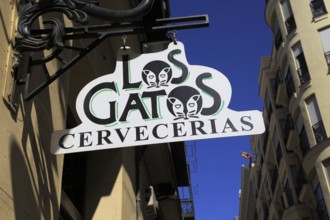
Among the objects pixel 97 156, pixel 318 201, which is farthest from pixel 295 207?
pixel 97 156

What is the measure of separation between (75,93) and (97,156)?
1.34 meters

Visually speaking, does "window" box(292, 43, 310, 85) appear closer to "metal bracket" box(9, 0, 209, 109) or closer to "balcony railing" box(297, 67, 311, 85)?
"balcony railing" box(297, 67, 311, 85)

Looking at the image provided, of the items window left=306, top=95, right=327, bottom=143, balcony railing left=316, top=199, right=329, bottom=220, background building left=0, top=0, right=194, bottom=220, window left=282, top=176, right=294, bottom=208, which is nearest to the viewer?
background building left=0, top=0, right=194, bottom=220

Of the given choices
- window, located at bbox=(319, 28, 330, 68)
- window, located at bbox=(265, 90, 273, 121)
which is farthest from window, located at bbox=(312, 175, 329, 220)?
window, located at bbox=(265, 90, 273, 121)

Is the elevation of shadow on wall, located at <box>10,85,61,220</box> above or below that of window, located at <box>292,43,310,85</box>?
below

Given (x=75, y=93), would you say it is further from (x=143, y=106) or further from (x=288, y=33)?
(x=288, y=33)

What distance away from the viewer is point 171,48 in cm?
452

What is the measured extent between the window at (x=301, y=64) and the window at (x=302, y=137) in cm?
223

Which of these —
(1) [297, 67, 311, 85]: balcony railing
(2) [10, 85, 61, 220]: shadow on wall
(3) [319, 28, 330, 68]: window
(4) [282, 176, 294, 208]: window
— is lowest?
(2) [10, 85, 61, 220]: shadow on wall

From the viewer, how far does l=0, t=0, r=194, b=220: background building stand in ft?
12.5

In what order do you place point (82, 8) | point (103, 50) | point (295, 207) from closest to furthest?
point (82, 8) < point (103, 50) < point (295, 207)

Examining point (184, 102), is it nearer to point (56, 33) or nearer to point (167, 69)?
point (167, 69)

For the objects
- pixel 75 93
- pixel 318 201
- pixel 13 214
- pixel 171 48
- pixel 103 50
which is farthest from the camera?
pixel 318 201

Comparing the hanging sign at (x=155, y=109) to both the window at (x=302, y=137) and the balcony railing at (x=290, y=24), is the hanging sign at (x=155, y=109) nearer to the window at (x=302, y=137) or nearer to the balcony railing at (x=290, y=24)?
the window at (x=302, y=137)
